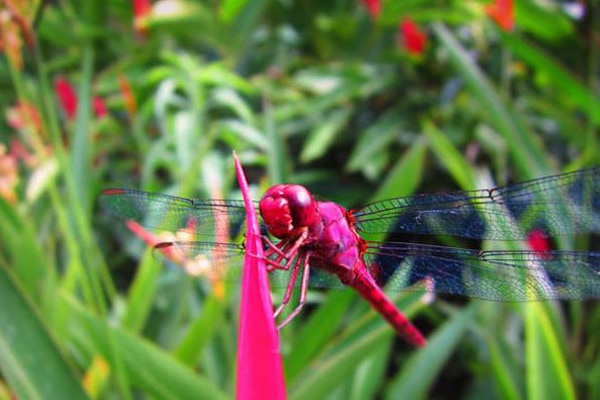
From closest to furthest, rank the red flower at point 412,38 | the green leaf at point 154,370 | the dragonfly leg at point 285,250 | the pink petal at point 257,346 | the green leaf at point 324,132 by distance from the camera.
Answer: the pink petal at point 257,346
the dragonfly leg at point 285,250
the green leaf at point 154,370
the green leaf at point 324,132
the red flower at point 412,38

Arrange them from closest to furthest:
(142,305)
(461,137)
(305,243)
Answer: (305,243) < (142,305) < (461,137)

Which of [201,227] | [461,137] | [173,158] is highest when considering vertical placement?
[173,158]

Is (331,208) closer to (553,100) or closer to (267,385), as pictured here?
(267,385)

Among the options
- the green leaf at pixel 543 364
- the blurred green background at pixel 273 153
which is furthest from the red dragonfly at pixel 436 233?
the green leaf at pixel 543 364

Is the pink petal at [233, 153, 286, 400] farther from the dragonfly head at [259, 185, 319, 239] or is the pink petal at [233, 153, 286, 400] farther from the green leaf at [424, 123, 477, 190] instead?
the green leaf at [424, 123, 477, 190]

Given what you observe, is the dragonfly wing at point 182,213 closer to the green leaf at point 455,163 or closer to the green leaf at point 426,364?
the green leaf at point 426,364

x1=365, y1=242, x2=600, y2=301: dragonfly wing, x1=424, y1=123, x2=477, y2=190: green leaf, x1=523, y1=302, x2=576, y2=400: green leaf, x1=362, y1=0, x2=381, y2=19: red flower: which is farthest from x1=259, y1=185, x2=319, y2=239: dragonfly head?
x1=362, y1=0, x2=381, y2=19: red flower

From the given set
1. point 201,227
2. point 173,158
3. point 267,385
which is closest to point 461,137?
point 173,158
